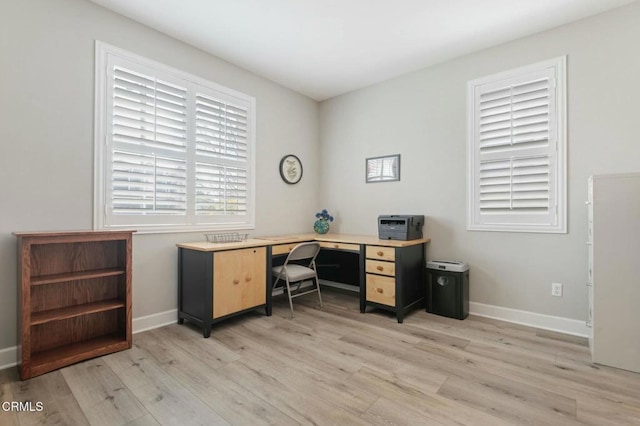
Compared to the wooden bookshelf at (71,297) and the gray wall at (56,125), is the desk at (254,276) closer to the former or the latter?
the gray wall at (56,125)

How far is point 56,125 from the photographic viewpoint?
7.70 ft

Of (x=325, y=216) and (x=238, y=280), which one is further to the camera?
(x=325, y=216)

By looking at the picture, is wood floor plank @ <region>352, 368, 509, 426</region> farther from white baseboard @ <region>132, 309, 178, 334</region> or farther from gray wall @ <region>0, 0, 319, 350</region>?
gray wall @ <region>0, 0, 319, 350</region>

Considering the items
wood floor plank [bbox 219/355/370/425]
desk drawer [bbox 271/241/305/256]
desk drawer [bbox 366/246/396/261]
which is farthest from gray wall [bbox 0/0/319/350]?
desk drawer [bbox 366/246/396/261]

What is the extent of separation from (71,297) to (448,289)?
336 centimetres

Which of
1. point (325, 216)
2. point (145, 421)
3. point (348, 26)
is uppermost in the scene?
point (348, 26)

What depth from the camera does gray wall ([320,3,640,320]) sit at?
2.56m

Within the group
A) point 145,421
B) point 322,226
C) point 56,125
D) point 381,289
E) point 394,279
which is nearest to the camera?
point 145,421

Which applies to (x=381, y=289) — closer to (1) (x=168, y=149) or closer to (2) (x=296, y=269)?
(2) (x=296, y=269)

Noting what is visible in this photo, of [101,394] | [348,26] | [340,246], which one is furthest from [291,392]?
[348,26]

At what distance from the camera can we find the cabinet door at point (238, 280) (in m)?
2.78

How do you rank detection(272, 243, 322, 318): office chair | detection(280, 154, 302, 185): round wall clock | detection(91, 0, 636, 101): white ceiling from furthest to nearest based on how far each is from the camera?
detection(280, 154, 302, 185): round wall clock, detection(272, 243, 322, 318): office chair, detection(91, 0, 636, 101): white ceiling

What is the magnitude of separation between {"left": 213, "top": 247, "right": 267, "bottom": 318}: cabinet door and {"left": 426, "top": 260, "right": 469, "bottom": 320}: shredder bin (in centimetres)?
177

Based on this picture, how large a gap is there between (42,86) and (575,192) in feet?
A: 14.6
